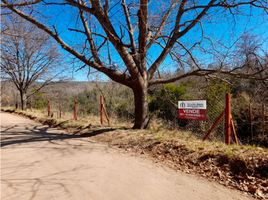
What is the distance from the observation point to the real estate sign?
6486 mm

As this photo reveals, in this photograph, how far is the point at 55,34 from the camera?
328 inches

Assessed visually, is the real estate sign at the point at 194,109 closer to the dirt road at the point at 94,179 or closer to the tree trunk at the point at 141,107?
the tree trunk at the point at 141,107

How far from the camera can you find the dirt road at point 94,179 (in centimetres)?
360

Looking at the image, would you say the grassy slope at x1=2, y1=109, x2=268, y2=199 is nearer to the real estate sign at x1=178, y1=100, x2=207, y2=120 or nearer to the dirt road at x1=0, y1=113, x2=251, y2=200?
the dirt road at x1=0, y1=113, x2=251, y2=200

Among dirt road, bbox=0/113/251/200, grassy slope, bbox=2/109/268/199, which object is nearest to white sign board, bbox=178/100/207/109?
grassy slope, bbox=2/109/268/199

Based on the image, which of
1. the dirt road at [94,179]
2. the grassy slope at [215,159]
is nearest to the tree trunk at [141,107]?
the grassy slope at [215,159]

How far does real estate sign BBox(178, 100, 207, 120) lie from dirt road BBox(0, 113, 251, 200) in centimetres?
208

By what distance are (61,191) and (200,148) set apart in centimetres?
311

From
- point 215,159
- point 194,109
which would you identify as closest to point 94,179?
point 215,159

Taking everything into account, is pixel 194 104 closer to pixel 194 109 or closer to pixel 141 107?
pixel 194 109

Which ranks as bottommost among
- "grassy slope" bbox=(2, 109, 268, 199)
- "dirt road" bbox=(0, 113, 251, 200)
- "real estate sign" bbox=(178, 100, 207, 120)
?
"dirt road" bbox=(0, 113, 251, 200)

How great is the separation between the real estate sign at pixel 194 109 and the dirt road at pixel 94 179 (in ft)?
6.83

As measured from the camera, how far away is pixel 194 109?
22.1 ft

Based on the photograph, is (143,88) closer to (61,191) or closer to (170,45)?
(170,45)
